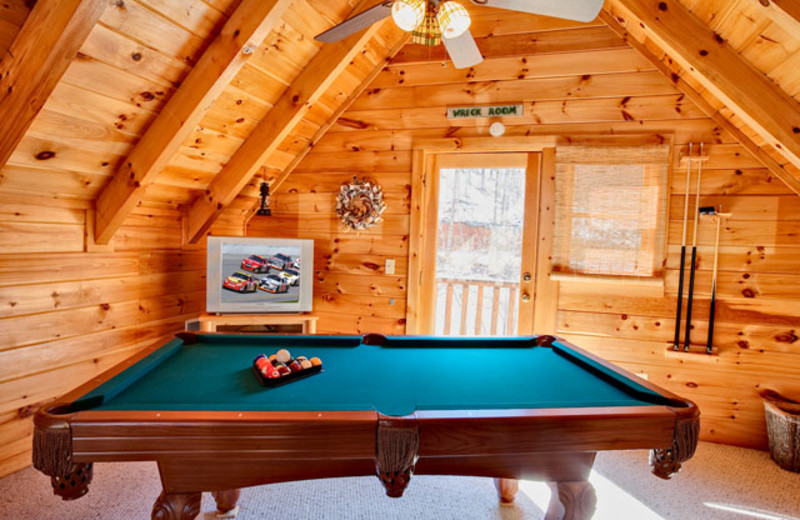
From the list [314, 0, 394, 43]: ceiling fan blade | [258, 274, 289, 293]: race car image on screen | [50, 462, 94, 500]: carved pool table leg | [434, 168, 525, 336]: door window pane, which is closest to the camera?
[50, 462, 94, 500]: carved pool table leg

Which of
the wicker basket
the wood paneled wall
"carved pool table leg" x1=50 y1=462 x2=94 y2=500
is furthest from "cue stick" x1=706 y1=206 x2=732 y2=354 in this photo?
the wood paneled wall

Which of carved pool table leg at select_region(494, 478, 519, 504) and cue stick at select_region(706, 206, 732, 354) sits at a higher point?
cue stick at select_region(706, 206, 732, 354)

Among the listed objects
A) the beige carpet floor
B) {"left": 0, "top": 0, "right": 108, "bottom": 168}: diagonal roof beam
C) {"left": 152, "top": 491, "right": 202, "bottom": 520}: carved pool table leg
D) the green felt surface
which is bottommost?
the beige carpet floor

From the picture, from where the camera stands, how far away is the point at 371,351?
6.64 feet

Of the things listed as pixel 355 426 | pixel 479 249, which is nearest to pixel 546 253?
pixel 479 249

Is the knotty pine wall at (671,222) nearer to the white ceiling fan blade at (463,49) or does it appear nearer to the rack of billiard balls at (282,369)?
the white ceiling fan blade at (463,49)

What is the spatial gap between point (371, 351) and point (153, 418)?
3.12ft

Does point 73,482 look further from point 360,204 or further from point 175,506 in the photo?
point 360,204

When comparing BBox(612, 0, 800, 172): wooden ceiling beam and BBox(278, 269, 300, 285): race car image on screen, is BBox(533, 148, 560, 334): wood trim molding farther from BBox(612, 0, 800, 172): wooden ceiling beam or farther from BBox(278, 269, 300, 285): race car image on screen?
BBox(278, 269, 300, 285): race car image on screen

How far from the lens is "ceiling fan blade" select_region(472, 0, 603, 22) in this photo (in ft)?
4.99

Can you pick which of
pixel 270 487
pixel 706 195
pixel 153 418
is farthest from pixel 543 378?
pixel 706 195

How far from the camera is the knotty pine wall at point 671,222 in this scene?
283 centimetres

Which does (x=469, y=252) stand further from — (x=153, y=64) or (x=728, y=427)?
(x=153, y=64)

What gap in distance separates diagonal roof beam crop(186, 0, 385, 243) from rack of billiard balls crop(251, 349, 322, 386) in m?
1.91
